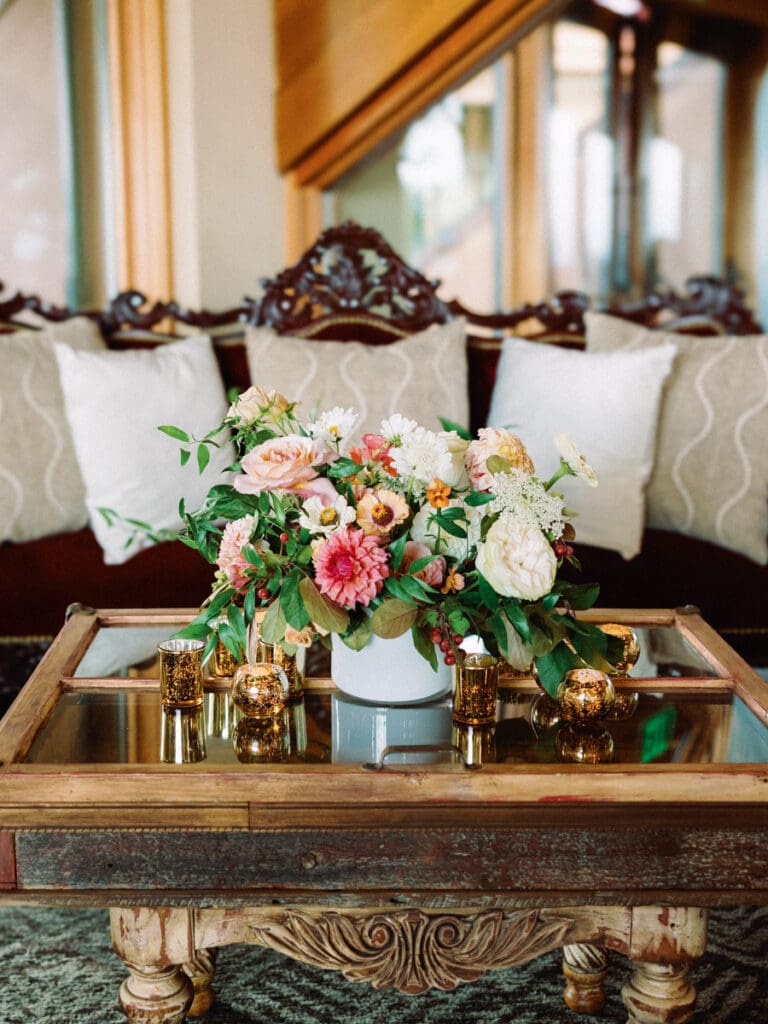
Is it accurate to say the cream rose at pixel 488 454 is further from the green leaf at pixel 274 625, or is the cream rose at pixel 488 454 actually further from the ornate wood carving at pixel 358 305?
the ornate wood carving at pixel 358 305

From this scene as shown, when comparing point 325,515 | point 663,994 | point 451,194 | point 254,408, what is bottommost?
point 663,994

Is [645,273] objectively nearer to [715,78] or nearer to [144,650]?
[715,78]

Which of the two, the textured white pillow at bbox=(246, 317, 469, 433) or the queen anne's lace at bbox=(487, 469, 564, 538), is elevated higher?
the textured white pillow at bbox=(246, 317, 469, 433)

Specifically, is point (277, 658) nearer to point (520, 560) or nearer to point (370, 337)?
point (520, 560)

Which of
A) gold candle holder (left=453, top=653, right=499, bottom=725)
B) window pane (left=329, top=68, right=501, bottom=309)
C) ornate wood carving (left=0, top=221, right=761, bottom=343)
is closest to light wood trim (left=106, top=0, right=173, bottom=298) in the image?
ornate wood carving (left=0, top=221, right=761, bottom=343)

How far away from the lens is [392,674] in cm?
141

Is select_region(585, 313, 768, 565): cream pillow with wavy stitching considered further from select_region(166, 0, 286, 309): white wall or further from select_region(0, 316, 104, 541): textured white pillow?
select_region(166, 0, 286, 309): white wall

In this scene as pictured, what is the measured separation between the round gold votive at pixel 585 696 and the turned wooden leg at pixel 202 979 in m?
A: 0.58

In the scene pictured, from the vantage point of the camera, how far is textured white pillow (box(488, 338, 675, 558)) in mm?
2523

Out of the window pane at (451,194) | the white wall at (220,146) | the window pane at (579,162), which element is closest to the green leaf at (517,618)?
the white wall at (220,146)

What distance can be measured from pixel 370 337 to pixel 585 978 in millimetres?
1722

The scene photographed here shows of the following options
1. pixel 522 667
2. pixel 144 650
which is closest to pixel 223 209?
pixel 144 650

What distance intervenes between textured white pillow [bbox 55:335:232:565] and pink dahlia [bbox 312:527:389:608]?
1268 mm

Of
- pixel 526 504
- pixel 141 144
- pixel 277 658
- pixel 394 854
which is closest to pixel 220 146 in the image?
pixel 141 144
